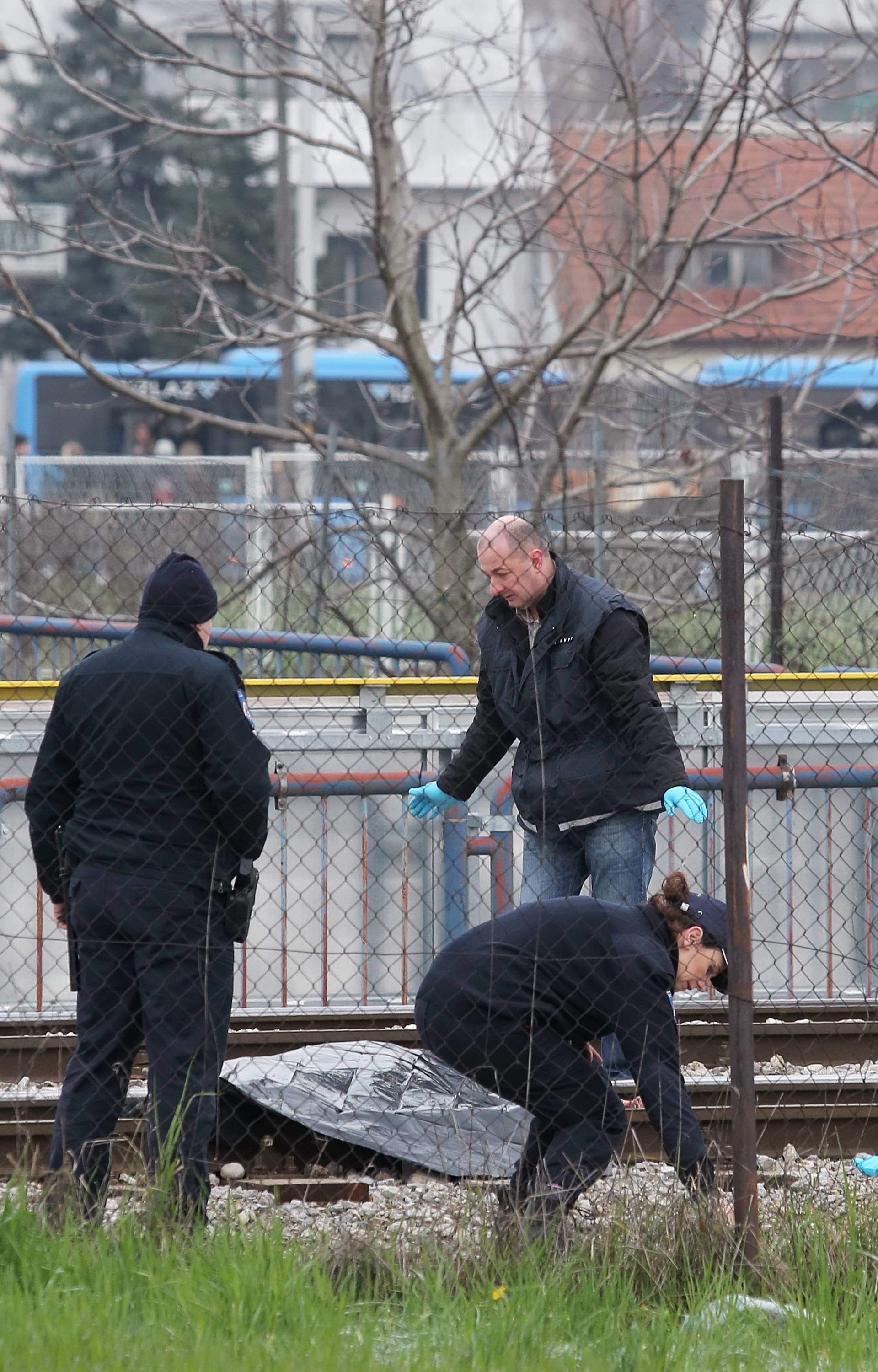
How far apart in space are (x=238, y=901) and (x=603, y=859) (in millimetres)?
1129

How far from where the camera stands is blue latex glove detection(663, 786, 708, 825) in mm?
3988

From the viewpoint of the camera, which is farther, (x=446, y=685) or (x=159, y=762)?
(x=446, y=685)

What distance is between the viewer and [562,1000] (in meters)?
3.84

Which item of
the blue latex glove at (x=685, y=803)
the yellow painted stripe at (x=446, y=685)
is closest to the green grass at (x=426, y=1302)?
the blue latex glove at (x=685, y=803)

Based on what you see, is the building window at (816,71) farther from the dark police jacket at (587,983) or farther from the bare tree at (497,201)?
the dark police jacket at (587,983)

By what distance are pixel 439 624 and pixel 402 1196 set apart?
3.63 metres

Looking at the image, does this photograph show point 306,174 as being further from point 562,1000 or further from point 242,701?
point 562,1000

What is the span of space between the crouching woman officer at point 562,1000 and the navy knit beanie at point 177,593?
1.08 m

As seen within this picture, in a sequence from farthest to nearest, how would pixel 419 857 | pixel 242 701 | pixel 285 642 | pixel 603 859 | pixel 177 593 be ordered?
pixel 285 642, pixel 419 857, pixel 603 859, pixel 242 701, pixel 177 593

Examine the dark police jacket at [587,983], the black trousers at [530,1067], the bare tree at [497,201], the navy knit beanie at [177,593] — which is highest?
the bare tree at [497,201]

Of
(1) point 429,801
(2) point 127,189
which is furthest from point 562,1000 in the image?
(2) point 127,189

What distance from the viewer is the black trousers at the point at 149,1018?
3.77m

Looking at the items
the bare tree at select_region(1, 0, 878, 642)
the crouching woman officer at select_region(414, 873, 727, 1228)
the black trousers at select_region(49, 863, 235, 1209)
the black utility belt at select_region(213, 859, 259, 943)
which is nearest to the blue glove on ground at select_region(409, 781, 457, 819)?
the crouching woman officer at select_region(414, 873, 727, 1228)

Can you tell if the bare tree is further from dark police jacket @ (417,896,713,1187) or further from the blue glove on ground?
dark police jacket @ (417,896,713,1187)
